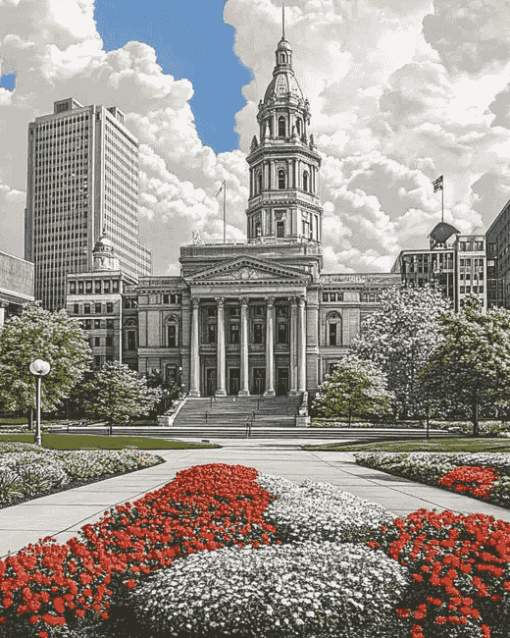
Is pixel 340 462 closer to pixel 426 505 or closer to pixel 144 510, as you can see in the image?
pixel 426 505

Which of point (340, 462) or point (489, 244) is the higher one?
point (489, 244)

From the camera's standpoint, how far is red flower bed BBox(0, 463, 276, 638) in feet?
27.0

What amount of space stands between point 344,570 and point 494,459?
614 inches

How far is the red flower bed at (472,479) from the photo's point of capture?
1847 cm

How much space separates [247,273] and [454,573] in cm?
8842

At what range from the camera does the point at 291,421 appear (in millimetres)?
76250

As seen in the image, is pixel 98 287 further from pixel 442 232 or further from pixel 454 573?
pixel 454 573

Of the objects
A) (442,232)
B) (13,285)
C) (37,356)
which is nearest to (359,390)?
(37,356)

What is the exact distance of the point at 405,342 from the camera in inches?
2872

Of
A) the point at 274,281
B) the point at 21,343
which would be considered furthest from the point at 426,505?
the point at 274,281

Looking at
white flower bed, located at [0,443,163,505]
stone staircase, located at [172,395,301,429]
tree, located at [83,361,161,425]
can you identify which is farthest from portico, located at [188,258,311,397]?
white flower bed, located at [0,443,163,505]

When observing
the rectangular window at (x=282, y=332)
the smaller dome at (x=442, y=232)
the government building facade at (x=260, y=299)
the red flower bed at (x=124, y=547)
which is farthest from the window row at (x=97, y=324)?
the red flower bed at (x=124, y=547)

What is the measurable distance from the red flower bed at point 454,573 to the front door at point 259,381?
288 feet

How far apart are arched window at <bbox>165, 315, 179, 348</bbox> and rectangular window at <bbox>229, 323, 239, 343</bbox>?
340 inches
